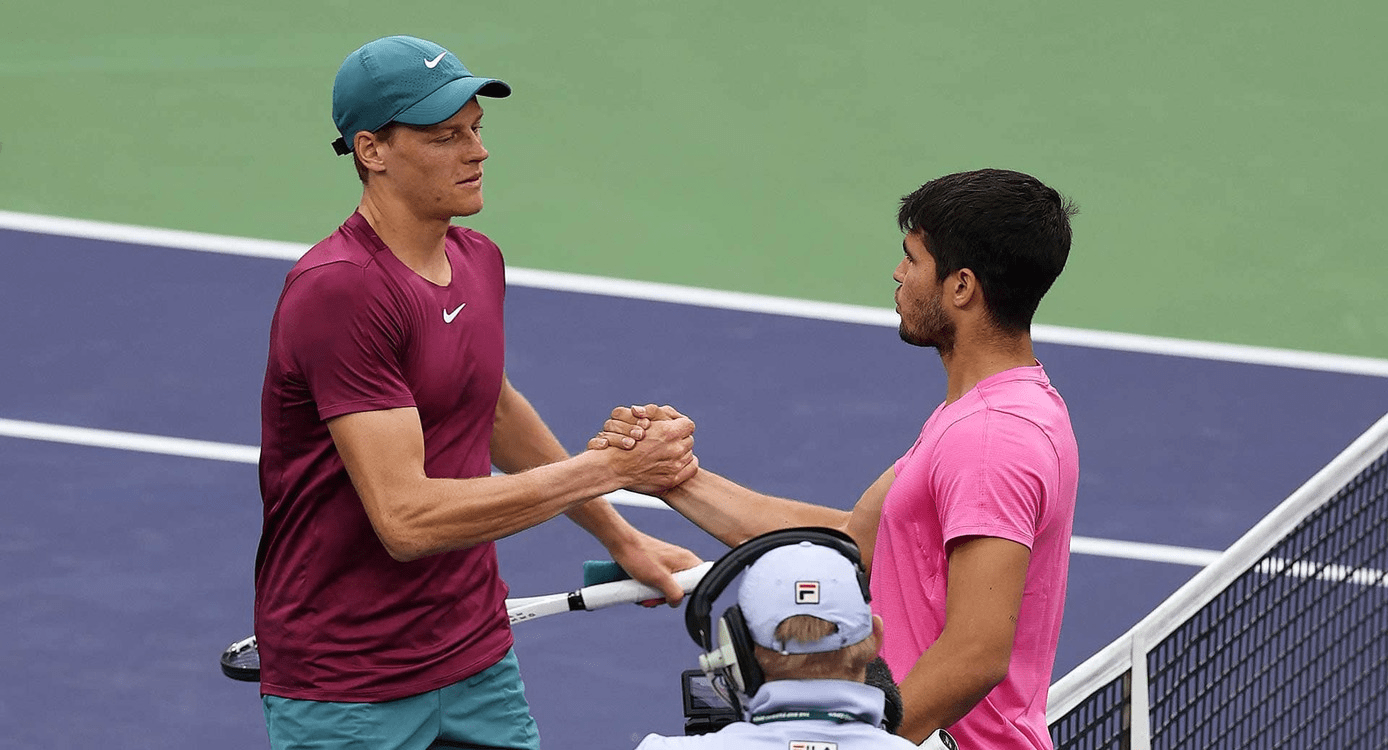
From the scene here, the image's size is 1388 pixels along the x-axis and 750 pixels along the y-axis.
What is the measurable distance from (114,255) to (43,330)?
3.04 feet

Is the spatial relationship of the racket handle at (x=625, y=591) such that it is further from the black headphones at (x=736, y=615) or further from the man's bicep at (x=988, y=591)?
the black headphones at (x=736, y=615)

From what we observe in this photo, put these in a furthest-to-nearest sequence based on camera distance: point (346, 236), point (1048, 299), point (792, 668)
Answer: point (1048, 299) → point (346, 236) → point (792, 668)

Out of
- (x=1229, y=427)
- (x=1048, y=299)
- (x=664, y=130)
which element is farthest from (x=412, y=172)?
(x=664, y=130)

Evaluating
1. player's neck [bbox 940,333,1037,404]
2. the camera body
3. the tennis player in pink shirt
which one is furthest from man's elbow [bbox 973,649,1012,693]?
player's neck [bbox 940,333,1037,404]

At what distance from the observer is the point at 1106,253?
11289 millimetres

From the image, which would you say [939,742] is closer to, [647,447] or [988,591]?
[988,591]

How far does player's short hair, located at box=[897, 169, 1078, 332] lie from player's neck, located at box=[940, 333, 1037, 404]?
0.04 m

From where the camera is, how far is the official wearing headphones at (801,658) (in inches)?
132

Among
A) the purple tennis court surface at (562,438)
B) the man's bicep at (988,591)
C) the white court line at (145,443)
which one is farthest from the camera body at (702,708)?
the white court line at (145,443)

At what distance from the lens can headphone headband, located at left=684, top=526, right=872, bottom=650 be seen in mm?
3545

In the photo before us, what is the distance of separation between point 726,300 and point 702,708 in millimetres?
6794

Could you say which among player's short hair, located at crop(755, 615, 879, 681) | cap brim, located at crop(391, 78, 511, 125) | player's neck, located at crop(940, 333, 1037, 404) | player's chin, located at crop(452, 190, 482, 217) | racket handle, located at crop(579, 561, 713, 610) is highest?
cap brim, located at crop(391, 78, 511, 125)

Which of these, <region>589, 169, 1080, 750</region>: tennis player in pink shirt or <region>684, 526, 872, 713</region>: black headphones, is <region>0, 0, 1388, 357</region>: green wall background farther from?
<region>684, 526, 872, 713</region>: black headphones

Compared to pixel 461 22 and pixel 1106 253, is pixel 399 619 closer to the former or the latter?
A: pixel 1106 253
